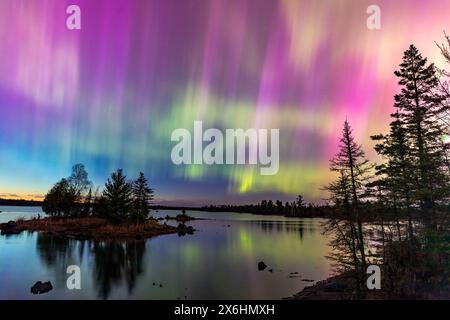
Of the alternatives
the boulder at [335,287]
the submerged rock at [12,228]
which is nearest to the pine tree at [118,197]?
the submerged rock at [12,228]

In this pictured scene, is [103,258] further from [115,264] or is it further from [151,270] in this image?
[151,270]

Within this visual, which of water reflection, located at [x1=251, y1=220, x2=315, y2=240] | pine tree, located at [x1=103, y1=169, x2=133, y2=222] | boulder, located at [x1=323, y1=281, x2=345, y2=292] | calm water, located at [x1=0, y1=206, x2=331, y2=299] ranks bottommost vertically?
water reflection, located at [x1=251, y1=220, x2=315, y2=240]

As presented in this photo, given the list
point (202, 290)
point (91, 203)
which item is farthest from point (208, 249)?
point (91, 203)

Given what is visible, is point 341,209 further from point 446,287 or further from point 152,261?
point 152,261

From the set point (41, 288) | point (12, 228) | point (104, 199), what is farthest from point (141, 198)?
point (41, 288)

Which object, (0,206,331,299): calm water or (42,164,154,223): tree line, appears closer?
(0,206,331,299): calm water

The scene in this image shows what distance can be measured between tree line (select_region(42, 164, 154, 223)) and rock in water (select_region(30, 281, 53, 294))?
3984 cm

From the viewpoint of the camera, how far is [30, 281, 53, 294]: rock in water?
24344mm

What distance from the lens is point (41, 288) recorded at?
24641mm

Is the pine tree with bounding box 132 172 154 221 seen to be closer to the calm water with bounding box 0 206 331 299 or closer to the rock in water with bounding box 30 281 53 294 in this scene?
the calm water with bounding box 0 206 331 299

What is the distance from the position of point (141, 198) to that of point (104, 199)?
9042 millimetres

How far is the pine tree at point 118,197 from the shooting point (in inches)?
2527

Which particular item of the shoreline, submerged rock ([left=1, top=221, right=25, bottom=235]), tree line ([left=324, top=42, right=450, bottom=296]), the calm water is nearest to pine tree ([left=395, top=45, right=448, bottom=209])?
tree line ([left=324, top=42, right=450, bottom=296])

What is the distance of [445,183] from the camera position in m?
23.3
